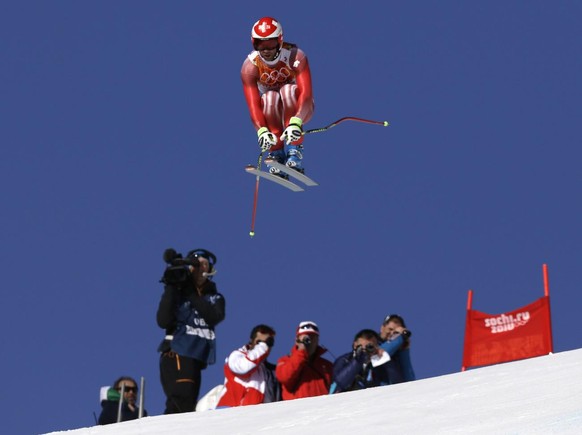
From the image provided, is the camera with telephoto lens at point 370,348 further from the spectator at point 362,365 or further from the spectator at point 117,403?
the spectator at point 117,403

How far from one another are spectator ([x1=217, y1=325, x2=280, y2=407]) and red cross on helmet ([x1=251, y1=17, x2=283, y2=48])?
7.33 ft

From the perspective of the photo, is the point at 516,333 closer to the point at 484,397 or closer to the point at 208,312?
the point at 208,312

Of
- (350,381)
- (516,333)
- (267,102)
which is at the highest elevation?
(267,102)

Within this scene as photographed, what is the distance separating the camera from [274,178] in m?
11.4

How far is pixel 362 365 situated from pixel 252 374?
2.54ft

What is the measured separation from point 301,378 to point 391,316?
82 cm

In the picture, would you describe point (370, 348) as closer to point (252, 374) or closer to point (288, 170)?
point (252, 374)

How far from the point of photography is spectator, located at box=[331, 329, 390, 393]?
9.76 m

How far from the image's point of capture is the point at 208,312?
9.97 meters

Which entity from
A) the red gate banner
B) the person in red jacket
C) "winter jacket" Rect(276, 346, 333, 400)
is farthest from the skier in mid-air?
the red gate banner

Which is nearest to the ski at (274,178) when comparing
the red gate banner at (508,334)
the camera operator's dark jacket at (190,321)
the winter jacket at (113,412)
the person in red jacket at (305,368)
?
the camera operator's dark jacket at (190,321)


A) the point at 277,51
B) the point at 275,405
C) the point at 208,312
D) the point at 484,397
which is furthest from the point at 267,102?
the point at 484,397

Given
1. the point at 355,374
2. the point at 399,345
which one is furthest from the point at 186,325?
the point at 399,345

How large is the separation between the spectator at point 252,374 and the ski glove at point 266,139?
1.66 meters
